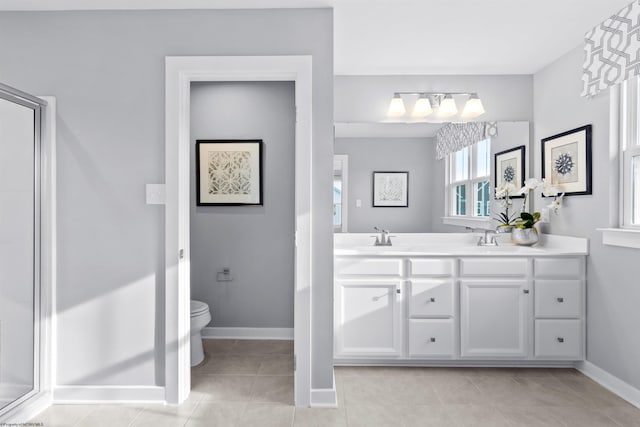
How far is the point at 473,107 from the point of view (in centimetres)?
323

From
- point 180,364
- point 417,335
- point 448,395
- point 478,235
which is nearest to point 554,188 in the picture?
point 478,235

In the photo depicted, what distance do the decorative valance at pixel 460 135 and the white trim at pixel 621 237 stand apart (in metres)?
1.17

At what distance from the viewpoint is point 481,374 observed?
2730mm

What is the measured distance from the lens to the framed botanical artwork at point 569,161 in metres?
2.70

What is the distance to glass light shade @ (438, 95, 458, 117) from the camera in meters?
3.24

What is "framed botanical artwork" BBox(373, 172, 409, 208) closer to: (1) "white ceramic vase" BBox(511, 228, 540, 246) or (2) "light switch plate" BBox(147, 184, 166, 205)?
(1) "white ceramic vase" BBox(511, 228, 540, 246)

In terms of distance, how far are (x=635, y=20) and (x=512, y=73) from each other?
3.51 ft

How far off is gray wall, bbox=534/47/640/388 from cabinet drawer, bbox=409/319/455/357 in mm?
980

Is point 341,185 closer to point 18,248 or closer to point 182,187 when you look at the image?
point 182,187

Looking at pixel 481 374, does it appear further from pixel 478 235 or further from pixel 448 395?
pixel 478 235

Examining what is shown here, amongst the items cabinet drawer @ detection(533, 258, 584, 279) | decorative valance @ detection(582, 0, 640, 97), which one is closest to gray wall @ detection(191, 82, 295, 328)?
cabinet drawer @ detection(533, 258, 584, 279)

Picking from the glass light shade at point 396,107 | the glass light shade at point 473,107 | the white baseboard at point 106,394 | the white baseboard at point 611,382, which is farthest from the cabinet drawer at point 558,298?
the white baseboard at point 106,394

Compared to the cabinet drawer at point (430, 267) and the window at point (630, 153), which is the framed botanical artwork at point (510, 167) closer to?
the window at point (630, 153)

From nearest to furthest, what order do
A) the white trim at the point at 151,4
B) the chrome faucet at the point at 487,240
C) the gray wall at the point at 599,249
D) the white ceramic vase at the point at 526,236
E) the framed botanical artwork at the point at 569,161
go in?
the white trim at the point at 151,4 < the gray wall at the point at 599,249 < the framed botanical artwork at the point at 569,161 < the white ceramic vase at the point at 526,236 < the chrome faucet at the point at 487,240
